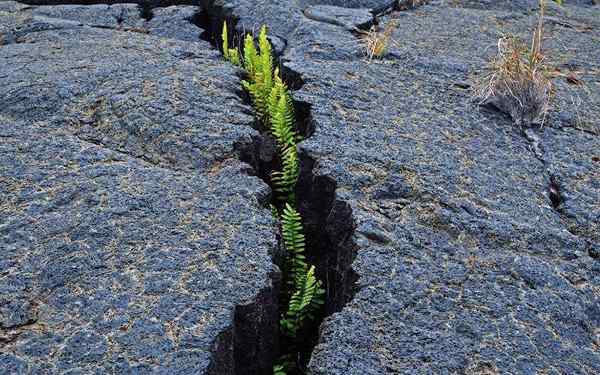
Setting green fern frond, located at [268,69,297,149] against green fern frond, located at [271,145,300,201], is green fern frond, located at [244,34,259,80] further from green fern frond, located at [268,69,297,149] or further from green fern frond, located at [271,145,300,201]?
green fern frond, located at [271,145,300,201]

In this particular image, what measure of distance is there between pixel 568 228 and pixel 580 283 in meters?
0.35

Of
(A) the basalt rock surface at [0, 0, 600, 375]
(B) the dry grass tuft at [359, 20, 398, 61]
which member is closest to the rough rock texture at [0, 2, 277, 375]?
(A) the basalt rock surface at [0, 0, 600, 375]

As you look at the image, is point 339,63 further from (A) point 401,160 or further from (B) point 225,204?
(B) point 225,204

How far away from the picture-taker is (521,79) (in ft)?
11.1

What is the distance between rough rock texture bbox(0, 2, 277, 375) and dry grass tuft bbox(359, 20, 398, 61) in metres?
0.90

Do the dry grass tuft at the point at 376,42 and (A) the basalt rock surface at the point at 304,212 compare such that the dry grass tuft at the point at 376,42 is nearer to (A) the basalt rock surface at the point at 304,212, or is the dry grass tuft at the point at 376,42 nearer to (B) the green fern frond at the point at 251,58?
(A) the basalt rock surface at the point at 304,212

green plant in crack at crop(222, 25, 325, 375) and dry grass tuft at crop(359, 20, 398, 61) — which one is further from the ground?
dry grass tuft at crop(359, 20, 398, 61)

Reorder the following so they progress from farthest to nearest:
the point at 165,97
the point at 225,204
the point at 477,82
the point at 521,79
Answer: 1. the point at 477,82
2. the point at 521,79
3. the point at 165,97
4. the point at 225,204

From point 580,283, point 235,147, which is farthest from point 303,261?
point 580,283

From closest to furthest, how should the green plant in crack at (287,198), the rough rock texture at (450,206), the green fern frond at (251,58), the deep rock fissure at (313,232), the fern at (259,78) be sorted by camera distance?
the rough rock texture at (450,206), the deep rock fissure at (313,232), the green plant in crack at (287,198), the fern at (259,78), the green fern frond at (251,58)

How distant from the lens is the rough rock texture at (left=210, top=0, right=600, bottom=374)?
209 centimetres

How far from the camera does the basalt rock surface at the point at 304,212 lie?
2018 mm

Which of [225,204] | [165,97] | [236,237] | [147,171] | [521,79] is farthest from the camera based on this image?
[521,79]

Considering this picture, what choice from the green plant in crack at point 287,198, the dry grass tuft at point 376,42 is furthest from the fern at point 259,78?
the dry grass tuft at point 376,42
